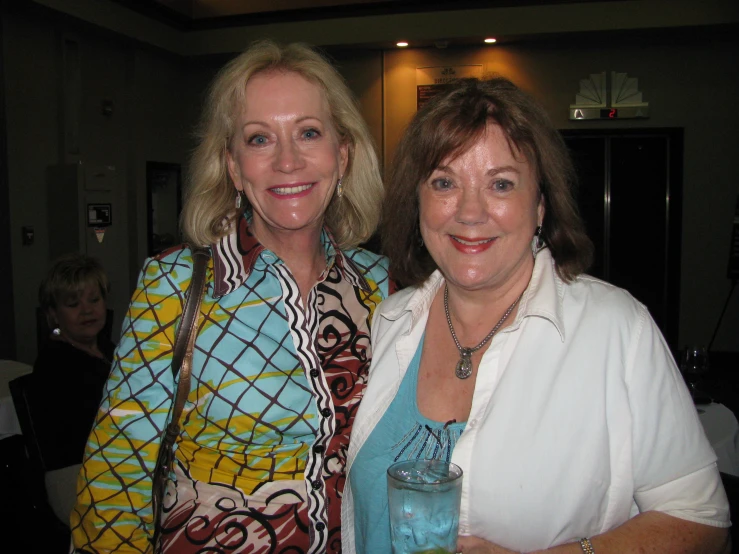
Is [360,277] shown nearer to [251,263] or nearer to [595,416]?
[251,263]

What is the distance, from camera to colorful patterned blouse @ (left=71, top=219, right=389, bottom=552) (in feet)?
4.70

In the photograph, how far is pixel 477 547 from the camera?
1.17m

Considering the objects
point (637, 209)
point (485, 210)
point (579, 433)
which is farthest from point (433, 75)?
point (579, 433)

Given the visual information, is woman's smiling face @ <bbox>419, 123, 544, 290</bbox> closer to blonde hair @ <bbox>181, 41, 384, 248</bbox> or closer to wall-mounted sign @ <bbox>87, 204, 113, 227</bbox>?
blonde hair @ <bbox>181, 41, 384, 248</bbox>

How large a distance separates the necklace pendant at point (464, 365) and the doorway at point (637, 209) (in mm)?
6488

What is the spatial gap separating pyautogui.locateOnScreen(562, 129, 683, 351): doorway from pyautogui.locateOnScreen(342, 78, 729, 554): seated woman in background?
6424mm

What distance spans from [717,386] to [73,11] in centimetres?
748

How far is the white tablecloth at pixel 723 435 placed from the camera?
8.94ft

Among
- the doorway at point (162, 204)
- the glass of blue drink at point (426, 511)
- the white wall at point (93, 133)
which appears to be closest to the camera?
the glass of blue drink at point (426, 511)

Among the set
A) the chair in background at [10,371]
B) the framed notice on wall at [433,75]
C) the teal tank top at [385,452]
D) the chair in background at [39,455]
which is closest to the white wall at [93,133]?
the chair in background at [10,371]

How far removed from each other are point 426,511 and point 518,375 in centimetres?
45

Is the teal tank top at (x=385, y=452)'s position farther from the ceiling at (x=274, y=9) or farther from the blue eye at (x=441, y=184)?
the ceiling at (x=274, y=9)

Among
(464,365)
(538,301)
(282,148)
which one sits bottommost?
(464,365)

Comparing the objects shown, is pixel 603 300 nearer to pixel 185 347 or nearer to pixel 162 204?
pixel 185 347
